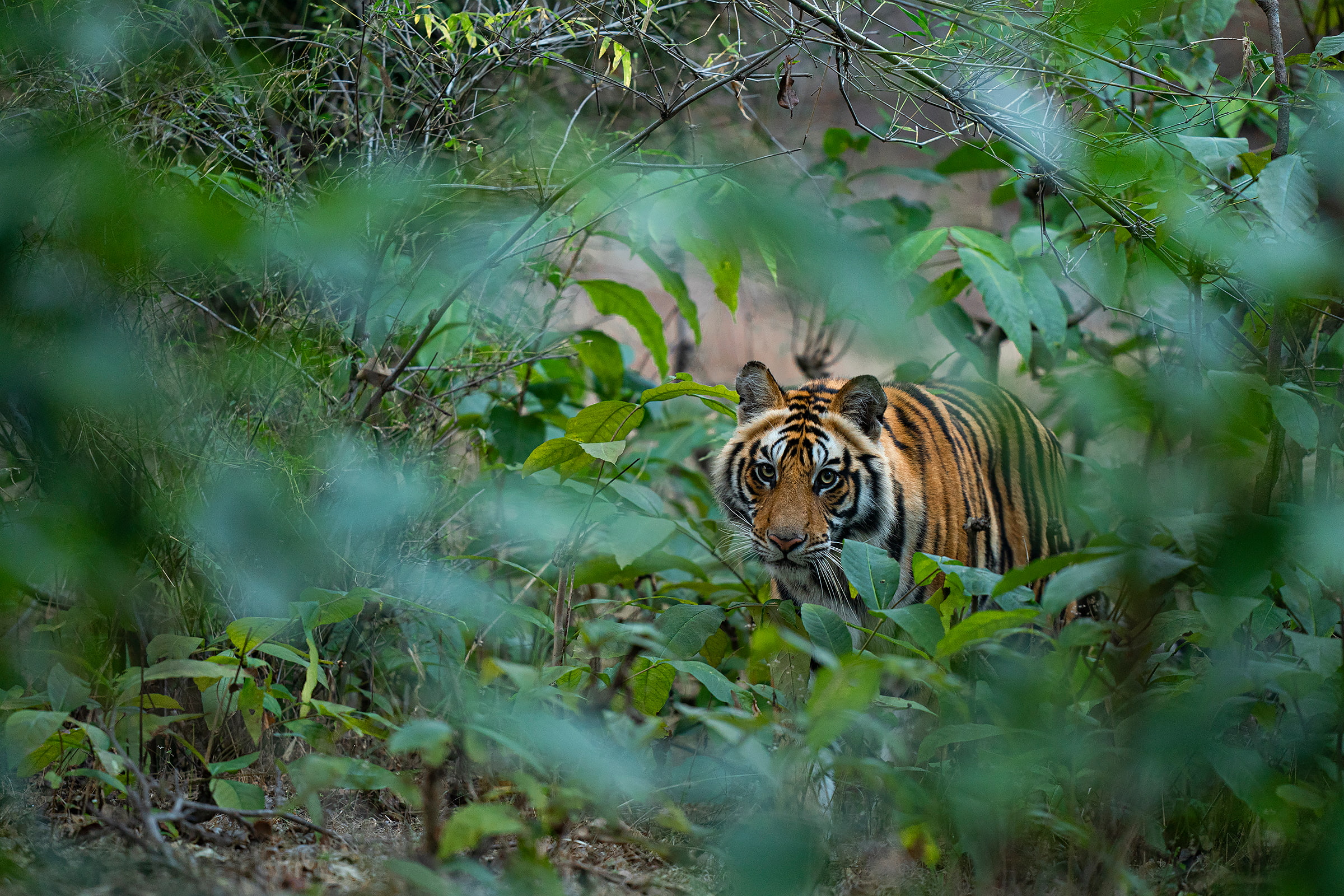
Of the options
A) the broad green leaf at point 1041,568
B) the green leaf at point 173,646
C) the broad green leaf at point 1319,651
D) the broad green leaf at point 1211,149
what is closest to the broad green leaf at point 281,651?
the green leaf at point 173,646

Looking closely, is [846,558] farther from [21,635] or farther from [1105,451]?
[1105,451]

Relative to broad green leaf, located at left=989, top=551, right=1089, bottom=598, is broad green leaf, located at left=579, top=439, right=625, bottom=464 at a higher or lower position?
lower

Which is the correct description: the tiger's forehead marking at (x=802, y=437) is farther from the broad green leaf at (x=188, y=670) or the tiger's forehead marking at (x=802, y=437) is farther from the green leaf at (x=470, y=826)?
the green leaf at (x=470, y=826)

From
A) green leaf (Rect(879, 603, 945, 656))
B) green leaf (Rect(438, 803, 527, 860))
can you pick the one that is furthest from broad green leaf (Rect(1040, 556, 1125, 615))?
green leaf (Rect(438, 803, 527, 860))

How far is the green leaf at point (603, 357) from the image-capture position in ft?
11.3

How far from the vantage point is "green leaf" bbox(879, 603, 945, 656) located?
1.64 metres

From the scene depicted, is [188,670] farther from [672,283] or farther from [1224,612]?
[672,283]

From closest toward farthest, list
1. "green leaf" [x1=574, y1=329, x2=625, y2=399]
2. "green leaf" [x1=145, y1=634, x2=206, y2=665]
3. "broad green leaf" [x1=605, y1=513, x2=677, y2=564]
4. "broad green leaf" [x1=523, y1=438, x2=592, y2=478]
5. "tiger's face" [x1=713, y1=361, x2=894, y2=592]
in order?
"green leaf" [x1=145, y1=634, x2=206, y2=665], "broad green leaf" [x1=523, y1=438, x2=592, y2=478], "broad green leaf" [x1=605, y1=513, x2=677, y2=564], "tiger's face" [x1=713, y1=361, x2=894, y2=592], "green leaf" [x1=574, y1=329, x2=625, y2=399]

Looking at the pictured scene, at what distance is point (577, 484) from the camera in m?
2.92

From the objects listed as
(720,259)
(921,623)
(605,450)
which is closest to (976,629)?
(921,623)

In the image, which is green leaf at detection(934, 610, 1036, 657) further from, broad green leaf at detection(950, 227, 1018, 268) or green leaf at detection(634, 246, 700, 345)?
broad green leaf at detection(950, 227, 1018, 268)

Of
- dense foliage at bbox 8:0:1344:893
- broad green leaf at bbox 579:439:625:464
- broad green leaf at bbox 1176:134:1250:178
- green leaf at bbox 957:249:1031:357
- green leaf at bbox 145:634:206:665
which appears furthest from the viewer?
green leaf at bbox 957:249:1031:357

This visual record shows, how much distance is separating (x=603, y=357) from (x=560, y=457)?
1290 mm

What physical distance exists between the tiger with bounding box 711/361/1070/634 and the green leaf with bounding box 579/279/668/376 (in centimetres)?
28
